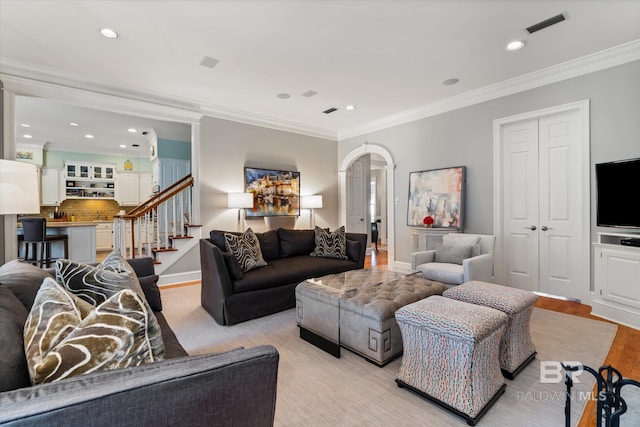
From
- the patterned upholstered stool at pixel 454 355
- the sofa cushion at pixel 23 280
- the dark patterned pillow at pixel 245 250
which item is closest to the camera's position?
the sofa cushion at pixel 23 280

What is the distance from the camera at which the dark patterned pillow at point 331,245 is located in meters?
4.16

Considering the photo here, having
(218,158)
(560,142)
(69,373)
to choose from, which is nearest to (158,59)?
(218,158)

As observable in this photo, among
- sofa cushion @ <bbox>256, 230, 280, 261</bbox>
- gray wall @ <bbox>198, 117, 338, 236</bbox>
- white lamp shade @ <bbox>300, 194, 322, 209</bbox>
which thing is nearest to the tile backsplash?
gray wall @ <bbox>198, 117, 338, 236</bbox>

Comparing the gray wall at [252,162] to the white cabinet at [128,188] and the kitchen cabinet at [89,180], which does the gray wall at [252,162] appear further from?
the kitchen cabinet at [89,180]

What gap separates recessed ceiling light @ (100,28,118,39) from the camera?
278 centimetres

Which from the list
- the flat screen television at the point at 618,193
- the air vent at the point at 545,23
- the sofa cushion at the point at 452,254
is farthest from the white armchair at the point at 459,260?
the air vent at the point at 545,23

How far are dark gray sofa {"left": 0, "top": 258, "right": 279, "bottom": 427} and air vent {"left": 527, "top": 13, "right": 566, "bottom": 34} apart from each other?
3585 mm

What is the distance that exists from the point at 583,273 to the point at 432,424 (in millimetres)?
3167

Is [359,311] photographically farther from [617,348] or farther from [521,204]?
[521,204]

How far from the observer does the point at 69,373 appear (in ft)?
2.59

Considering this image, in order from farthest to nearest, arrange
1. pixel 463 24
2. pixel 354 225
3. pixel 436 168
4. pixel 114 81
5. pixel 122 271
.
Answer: pixel 354 225, pixel 436 168, pixel 114 81, pixel 463 24, pixel 122 271

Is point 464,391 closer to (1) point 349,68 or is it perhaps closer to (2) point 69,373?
(2) point 69,373

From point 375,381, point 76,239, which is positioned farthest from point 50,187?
point 375,381

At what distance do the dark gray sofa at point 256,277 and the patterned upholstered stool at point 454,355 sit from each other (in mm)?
1709
